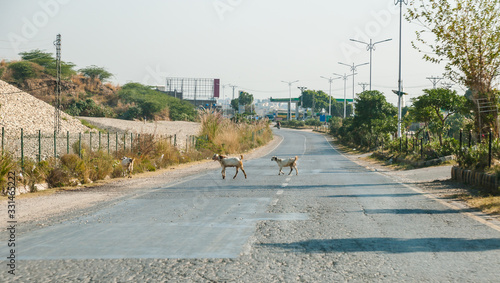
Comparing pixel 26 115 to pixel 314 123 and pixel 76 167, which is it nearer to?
pixel 76 167

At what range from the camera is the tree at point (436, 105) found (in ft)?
103

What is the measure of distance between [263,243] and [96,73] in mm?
101124

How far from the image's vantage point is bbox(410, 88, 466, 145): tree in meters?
31.4

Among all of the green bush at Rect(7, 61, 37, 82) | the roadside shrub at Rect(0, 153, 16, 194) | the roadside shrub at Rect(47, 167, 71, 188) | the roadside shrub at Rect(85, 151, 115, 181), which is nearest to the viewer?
the roadside shrub at Rect(0, 153, 16, 194)

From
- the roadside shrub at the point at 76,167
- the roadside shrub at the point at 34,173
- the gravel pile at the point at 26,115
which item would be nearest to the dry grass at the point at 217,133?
the gravel pile at the point at 26,115

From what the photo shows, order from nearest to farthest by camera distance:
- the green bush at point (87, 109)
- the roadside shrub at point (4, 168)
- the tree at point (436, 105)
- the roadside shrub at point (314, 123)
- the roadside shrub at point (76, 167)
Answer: the roadside shrub at point (4, 168) → the roadside shrub at point (76, 167) → the tree at point (436, 105) → the green bush at point (87, 109) → the roadside shrub at point (314, 123)

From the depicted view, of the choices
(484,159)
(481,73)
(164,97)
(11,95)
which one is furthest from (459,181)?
(164,97)

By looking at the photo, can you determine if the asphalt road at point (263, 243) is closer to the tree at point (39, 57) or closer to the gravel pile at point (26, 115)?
the gravel pile at point (26, 115)

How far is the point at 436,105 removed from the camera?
3184 centimetres

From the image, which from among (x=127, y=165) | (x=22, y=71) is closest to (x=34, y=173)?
(x=127, y=165)

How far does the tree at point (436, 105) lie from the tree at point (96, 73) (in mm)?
80335

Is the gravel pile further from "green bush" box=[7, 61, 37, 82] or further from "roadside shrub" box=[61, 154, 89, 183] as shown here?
"roadside shrub" box=[61, 154, 89, 183]

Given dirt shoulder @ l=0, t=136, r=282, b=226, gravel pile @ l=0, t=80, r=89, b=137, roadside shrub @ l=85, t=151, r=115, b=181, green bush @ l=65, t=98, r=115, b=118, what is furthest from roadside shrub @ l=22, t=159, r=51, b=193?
green bush @ l=65, t=98, r=115, b=118

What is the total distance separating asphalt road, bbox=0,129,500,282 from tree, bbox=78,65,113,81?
9427 cm
